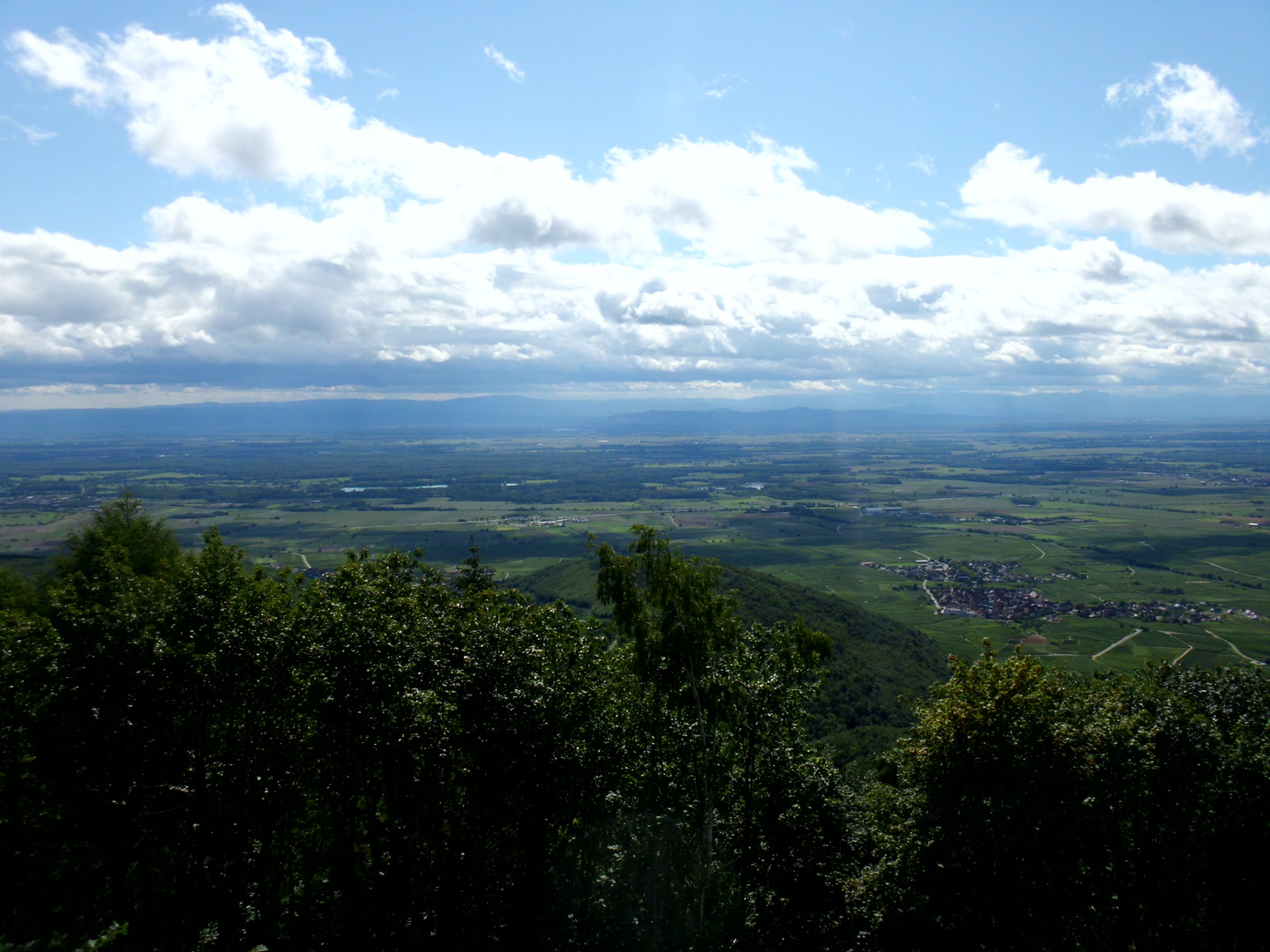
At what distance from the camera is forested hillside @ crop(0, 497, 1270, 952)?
14.3 meters

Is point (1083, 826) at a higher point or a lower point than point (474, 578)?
lower

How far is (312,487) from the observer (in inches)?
7549

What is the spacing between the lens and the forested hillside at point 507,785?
562 inches

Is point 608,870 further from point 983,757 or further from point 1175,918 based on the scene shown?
point 1175,918

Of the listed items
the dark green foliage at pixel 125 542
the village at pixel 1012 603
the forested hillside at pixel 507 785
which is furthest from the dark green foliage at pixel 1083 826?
the village at pixel 1012 603

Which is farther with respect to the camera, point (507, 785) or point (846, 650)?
point (846, 650)

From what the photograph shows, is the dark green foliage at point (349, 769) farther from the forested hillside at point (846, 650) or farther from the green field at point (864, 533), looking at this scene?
the green field at point (864, 533)

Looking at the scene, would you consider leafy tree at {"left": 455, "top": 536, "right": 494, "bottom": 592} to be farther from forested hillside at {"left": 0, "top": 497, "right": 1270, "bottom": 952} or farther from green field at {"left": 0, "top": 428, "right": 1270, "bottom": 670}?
green field at {"left": 0, "top": 428, "right": 1270, "bottom": 670}

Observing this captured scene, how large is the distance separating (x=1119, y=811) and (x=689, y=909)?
30.9ft

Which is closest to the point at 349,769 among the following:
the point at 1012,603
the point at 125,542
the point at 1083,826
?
the point at 1083,826

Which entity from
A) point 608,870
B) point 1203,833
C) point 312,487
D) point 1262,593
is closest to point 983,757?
point 1203,833

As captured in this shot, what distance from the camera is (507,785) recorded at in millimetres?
15125

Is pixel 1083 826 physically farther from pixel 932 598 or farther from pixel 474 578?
pixel 932 598

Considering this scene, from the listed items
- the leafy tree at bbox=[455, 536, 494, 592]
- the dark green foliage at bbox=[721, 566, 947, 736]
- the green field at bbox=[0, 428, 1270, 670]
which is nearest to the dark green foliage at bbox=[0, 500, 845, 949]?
the leafy tree at bbox=[455, 536, 494, 592]
